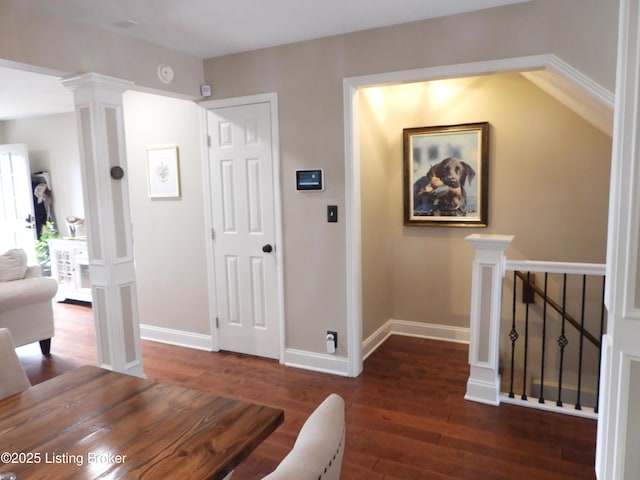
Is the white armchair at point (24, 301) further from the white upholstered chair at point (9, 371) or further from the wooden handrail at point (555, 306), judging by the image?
the wooden handrail at point (555, 306)

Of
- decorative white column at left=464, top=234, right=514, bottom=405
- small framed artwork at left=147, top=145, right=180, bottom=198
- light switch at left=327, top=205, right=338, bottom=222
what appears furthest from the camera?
small framed artwork at left=147, top=145, right=180, bottom=198

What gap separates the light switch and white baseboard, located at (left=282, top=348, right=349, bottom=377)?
109cm

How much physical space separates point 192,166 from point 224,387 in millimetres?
1919

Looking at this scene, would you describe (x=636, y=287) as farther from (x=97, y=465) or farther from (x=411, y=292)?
(x=411, y=292)

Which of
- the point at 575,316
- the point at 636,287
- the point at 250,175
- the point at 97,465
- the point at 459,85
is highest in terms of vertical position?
the point at 459,85

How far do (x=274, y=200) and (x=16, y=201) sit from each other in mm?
4891

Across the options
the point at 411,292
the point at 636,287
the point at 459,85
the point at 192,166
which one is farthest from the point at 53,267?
the point at 636,287

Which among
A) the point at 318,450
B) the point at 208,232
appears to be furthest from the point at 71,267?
the point at 318,450

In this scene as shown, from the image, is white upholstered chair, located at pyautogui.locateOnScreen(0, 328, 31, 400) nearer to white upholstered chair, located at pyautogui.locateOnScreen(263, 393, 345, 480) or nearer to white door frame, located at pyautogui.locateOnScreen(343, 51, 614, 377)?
white upholstered chair, located at pyautogui.locateOnScreen(263, 393, 345, 480)

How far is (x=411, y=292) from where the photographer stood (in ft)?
14.4

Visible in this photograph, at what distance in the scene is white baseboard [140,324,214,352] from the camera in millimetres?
4105

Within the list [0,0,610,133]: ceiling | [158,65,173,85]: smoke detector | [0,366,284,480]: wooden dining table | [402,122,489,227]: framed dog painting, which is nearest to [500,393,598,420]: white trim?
[402,122,489,227]: framed dog painting

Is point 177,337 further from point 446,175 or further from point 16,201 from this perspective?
point 16,201

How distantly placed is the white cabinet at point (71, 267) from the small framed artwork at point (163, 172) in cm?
216
